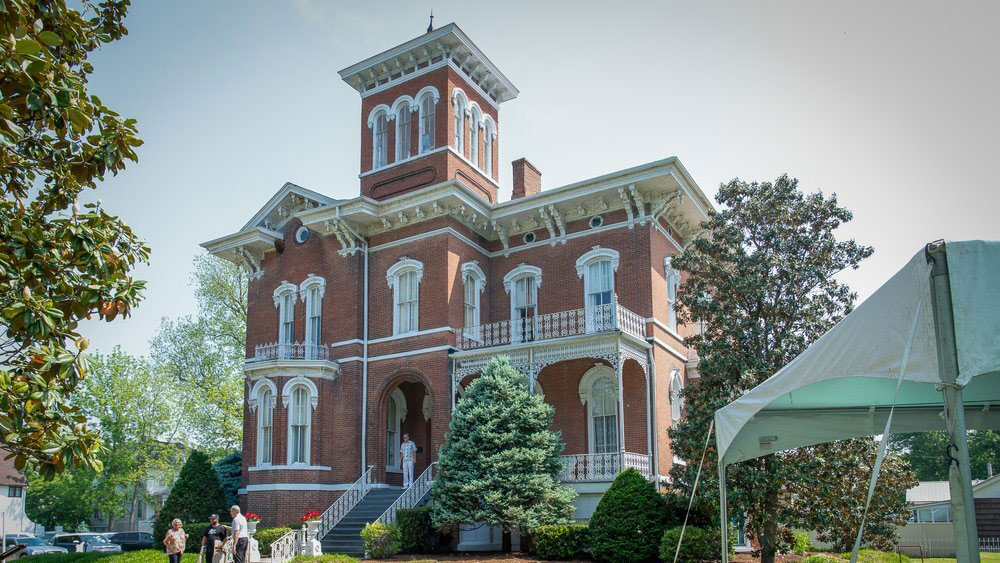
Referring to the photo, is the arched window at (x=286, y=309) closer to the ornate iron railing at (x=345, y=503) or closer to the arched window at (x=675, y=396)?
the ornate iron railing at (x=345, y=503)

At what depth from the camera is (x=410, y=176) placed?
2669 centimetres

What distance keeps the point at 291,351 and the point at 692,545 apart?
14268mm

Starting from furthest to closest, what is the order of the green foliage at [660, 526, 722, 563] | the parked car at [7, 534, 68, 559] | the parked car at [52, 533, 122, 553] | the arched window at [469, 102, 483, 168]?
the parked car at [52, 533, 122, 553] → the parked car at [7, 534, 68, 559] → the arched window at [469, 102, 483, 168] → the green foliage at [660, 526, 722, 563]

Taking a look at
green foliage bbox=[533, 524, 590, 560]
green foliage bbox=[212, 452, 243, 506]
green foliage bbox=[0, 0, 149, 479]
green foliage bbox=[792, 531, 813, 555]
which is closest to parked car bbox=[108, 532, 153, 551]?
green foliage bbox=[212, 452, 243, 506]

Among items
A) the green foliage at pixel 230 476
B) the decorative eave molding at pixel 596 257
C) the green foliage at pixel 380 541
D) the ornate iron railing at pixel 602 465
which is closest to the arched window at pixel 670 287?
the decorative eave molding at pixel 596 257

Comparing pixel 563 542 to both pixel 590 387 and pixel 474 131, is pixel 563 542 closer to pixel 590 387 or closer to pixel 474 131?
pixel 590 387

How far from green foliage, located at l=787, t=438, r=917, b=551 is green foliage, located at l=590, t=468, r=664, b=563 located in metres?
2.93

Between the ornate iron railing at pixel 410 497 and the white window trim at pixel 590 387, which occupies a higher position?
the white window trim at pixel 590 387

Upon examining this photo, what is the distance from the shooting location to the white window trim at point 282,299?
27141 millimetres

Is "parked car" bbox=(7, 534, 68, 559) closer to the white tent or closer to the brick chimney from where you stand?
the brick chimney

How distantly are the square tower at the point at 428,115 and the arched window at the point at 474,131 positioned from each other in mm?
32

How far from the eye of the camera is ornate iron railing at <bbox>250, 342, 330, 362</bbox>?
25547 millimetres

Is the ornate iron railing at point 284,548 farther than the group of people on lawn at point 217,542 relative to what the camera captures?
Yes

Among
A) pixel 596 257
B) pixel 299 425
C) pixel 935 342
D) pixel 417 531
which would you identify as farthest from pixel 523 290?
pixel 935 342
